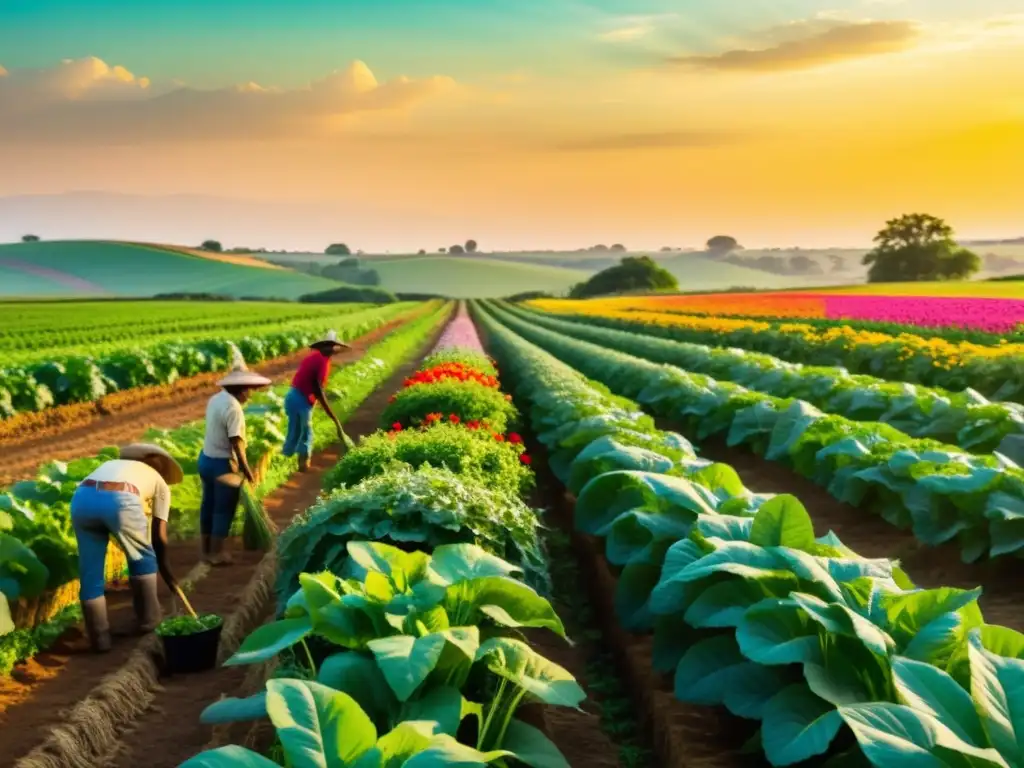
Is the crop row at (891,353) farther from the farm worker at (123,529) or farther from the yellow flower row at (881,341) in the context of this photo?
the farm worker at (123,529)

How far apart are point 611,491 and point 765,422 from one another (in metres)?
5.07

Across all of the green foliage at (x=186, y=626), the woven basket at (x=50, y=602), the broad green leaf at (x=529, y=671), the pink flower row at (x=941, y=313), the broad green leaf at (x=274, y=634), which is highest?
the pink flower row at (x=941, y=313)

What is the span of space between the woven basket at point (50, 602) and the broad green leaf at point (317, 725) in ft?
15.9

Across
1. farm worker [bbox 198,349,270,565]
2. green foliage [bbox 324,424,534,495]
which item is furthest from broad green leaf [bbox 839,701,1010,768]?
farm worker [bbox 198,349,270,565]

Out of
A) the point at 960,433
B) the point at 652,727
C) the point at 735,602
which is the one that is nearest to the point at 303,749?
the point at 735,602

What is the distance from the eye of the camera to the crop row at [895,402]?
9.05m

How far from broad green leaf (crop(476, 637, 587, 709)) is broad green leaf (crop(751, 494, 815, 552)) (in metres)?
1.09

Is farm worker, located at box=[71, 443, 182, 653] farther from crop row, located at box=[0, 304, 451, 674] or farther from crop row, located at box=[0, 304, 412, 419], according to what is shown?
crop row, located at box=[0, 304, 412, 419]

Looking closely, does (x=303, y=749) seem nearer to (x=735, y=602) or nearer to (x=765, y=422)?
(x=735, y=602)

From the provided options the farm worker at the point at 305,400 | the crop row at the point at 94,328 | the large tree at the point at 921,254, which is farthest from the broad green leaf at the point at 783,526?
the large tree at the point at 921,254

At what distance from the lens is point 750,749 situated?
3.70m

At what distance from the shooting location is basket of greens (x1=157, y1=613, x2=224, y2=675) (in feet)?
19.2

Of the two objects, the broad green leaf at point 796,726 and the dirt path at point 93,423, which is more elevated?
the broad green leaf at point 796,726

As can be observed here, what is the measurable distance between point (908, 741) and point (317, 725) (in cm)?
155
